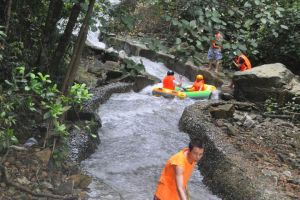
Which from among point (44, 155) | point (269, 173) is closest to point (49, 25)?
point (44, 155)

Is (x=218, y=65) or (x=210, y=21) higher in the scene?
(x=210, y=21)

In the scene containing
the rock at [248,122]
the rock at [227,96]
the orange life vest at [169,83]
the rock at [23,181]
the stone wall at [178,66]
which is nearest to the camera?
the rock at [23,181]

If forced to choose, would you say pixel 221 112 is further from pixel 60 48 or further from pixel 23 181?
pixel 23 181

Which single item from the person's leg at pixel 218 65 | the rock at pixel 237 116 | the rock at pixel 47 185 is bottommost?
the rock at pixel 47 185

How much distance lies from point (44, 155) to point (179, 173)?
219 cm

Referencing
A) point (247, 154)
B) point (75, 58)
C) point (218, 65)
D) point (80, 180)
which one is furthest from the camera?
point (218, 65)

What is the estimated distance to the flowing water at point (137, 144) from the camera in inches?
323

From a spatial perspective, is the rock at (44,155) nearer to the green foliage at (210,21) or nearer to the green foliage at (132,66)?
the green foliage at (132,66)

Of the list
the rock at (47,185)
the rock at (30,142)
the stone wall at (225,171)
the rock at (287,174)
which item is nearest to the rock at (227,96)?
the stone wall at (225,171)

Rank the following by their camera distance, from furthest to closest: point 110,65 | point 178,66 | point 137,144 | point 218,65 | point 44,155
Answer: point 178,66 → point 218,65 → point 110,65 → point 137,144 → point 44,155

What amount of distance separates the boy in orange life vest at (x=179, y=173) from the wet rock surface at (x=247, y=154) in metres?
2.26

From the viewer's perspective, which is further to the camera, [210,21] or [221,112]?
[221,112]

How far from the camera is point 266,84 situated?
45.3 ft

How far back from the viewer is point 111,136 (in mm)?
10305
